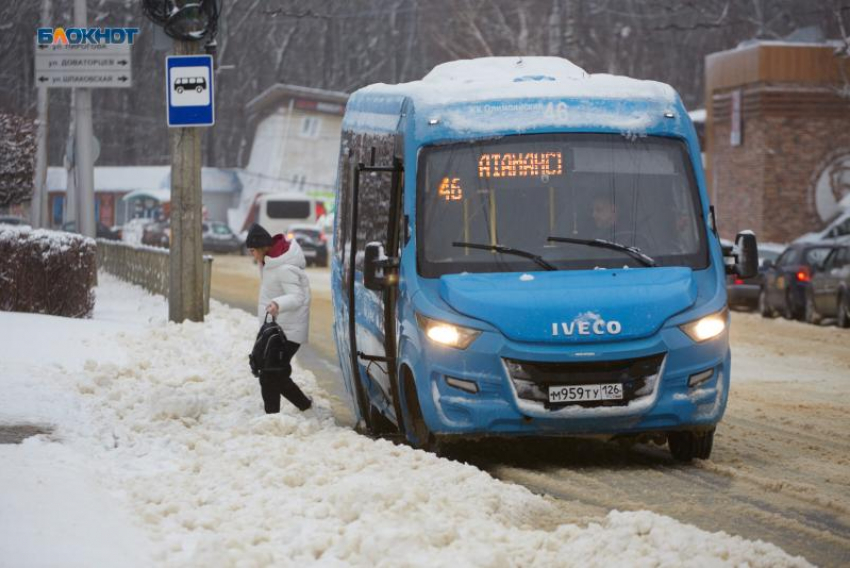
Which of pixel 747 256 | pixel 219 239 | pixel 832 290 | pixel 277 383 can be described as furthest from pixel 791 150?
pixel 747 256

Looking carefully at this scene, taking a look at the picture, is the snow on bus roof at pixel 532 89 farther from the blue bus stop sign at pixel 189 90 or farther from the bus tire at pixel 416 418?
the blue bus stop sign at pixel 189 90

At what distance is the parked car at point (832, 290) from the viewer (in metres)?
26.9

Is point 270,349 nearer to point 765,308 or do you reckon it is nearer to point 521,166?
point 521,166

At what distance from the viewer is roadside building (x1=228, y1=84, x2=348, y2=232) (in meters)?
86.6

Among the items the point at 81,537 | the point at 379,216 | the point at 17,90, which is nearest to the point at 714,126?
the point at 17,90

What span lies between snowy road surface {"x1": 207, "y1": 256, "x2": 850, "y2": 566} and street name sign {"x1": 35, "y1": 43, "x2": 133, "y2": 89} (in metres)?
12.5

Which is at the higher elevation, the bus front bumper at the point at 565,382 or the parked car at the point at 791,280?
the bus front bumper at the point at 565,382

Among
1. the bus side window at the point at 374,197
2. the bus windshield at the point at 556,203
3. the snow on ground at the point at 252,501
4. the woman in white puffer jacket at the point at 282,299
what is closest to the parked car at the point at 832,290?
the snow on ground at the point at 252,501

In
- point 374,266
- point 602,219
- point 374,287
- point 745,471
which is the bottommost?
point 745,471

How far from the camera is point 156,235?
63188 mm

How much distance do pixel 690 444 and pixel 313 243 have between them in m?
45.0

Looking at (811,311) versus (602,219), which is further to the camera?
(811,311)

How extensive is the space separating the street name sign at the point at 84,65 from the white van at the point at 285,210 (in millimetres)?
44305

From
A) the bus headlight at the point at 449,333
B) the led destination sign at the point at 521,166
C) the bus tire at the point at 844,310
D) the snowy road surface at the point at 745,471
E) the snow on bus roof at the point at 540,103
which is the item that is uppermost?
the snow on bus roof at the point at 540,103
